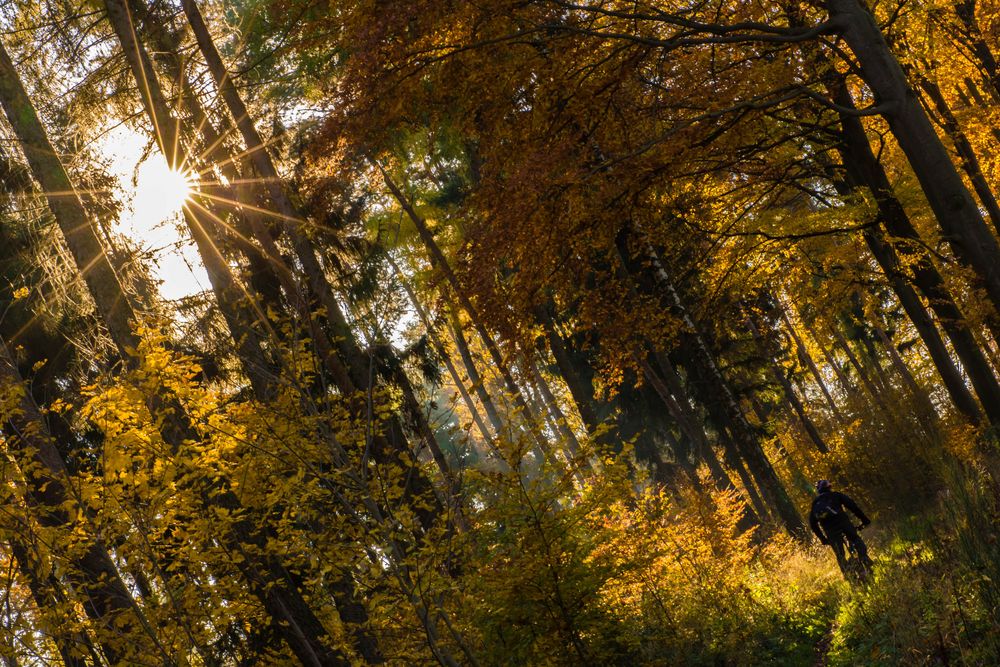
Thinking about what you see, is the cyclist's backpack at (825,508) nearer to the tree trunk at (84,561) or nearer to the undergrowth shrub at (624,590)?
the undergrowth shrub at (624,590)

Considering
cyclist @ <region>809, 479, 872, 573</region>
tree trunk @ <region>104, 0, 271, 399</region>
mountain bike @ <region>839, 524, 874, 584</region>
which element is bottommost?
mountain bike @ <region>839, 524, 874, 584</region>

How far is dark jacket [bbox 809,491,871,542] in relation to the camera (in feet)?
28.7

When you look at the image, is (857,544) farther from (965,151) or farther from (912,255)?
(965,151)

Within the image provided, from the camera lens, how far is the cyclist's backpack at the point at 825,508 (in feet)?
29.1

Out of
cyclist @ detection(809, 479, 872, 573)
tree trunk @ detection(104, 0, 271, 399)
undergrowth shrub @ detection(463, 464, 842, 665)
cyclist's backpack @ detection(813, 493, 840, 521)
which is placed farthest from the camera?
tree trunk @ detection(104, 0, 271, 399)

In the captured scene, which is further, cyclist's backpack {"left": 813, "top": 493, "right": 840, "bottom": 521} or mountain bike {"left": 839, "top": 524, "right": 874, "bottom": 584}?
cyclist's backpack {"left": 813, "top": 493, "right": 840, "bottom": 521}

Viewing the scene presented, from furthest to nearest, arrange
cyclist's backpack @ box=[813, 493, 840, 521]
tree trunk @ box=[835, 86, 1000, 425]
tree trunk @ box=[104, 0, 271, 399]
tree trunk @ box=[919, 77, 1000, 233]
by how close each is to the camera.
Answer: tree trunk @ box=[919, 77, 1000, 233] < tree trunk @ box=[104, 0, 271, 399] < cyclist's backpack @ box=[813, 493, 840, 521] < tree trunk @ box=[835, 86, 1000, 425]

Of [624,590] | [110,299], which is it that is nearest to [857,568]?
[624,590]

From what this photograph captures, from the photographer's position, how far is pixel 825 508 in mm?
8969

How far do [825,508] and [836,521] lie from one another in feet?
0.61

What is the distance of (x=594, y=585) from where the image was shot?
644 centimetres

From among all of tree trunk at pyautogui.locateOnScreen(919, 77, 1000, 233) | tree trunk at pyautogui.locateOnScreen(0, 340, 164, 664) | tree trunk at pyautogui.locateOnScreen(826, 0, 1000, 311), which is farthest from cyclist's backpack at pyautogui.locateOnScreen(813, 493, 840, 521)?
tree trunk at pyautogui.locateOnScreen(919, 77, 1000, 233)

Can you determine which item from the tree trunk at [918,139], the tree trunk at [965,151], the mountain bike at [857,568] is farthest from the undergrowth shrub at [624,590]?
the tree trunk at [965,151]

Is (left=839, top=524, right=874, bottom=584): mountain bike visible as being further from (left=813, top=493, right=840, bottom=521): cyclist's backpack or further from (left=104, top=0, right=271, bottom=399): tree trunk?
(left=104, top=0, right=271, bottom=399): tree trunk
